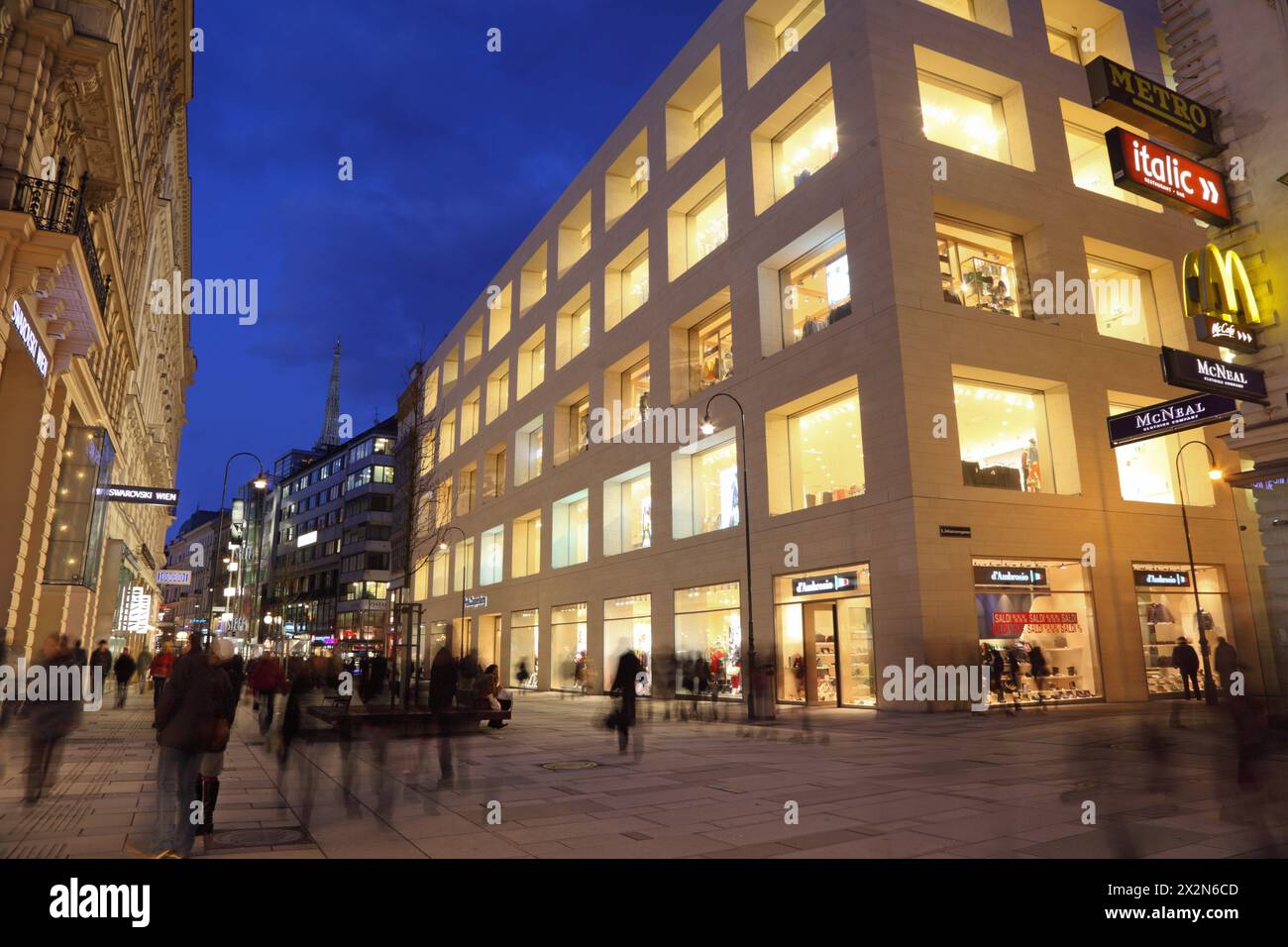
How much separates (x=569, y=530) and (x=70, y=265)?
28656 millimetres

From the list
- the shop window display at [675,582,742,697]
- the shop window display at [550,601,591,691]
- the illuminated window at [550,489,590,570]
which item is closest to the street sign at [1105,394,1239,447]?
the shop window display at [675,582,742,697]

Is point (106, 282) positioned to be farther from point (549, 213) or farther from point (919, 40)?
point (549, 213)

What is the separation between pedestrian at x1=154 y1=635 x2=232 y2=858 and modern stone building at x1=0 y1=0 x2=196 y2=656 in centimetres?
1065

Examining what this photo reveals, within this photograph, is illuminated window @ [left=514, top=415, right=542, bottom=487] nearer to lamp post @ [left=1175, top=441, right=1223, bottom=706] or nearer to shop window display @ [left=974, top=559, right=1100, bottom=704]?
shop window display @ [left=974, top=559, right=1100, bottom=704]

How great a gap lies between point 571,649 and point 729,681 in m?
13.0

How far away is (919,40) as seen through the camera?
25.2 m

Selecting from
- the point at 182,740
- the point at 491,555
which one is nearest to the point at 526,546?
the point at 491,555


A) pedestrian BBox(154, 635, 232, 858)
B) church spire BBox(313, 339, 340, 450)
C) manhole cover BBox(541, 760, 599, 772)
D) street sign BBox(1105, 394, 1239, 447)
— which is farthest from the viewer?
church spire BBox(313, 339, 340, 450)

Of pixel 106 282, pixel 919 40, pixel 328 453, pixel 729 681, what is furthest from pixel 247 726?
pixel 328 453

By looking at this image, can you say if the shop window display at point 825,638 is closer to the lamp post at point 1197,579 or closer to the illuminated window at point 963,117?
the lamp post at point 1197,579

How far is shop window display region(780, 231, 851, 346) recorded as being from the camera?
83.4 ft

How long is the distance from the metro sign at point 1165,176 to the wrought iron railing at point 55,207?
19812 millimetres

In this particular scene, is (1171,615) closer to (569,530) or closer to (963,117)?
(963,117)

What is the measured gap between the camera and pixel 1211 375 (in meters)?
14.4
